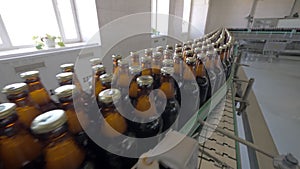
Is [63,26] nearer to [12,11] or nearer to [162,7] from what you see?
[12,11]

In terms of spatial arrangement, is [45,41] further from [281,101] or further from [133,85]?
[281,101]

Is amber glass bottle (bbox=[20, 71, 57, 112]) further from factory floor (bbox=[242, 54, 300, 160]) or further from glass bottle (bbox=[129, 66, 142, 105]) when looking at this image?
factory floor (bbox=[242, 54, 300, 160])

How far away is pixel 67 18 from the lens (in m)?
1.38

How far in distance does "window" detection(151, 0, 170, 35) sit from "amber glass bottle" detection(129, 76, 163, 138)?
2.31 meters

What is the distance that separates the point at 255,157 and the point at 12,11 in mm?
1751

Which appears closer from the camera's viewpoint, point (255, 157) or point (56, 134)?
point (56, 134)

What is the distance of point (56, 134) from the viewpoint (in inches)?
6.6

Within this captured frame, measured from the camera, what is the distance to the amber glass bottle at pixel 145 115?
254 millimetres

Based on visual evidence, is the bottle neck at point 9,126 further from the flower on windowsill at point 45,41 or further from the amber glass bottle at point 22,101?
the flower on windowsill at point 45,41

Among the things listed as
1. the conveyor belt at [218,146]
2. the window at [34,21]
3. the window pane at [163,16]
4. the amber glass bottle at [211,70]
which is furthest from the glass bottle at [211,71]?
the window pane at [163,16]

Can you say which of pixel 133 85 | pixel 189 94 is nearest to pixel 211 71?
pixel 189 94

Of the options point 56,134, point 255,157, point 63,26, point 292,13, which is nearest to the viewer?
point 56,134

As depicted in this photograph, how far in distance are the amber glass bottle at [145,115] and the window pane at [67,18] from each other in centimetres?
150

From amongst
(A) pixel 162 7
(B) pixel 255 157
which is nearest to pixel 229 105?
(B) pixel 255 157
